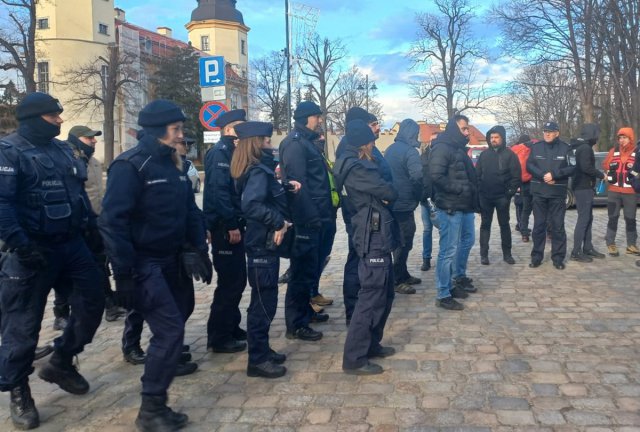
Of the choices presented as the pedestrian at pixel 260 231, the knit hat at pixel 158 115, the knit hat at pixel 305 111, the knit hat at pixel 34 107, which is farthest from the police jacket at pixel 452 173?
the knit hat at pixel 34 107

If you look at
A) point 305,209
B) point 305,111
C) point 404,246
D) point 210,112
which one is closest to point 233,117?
point 305,111

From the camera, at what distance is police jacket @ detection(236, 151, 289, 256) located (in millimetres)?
4500

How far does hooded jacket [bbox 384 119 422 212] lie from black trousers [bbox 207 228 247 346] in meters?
2.77

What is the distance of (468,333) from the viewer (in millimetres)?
5539

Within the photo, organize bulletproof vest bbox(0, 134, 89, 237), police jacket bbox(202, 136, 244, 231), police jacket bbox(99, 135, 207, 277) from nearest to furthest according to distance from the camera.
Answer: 1. police jacket bbox(99, 135, 207, 277)
2. bulletproof vest bbox(0, 134, 89, 237)
3. police jacket bbox(202, 136, 244, 231)

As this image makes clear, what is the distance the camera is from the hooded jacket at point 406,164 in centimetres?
735

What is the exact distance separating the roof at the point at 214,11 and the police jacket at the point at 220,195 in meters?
73.6

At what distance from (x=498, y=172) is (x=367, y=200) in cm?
491

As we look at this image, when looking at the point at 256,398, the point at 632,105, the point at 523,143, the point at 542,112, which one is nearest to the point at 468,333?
the point at 256,398

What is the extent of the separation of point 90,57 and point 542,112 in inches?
1620

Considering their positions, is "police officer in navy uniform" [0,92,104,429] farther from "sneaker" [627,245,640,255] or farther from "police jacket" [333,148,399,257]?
"sneaker" [627,245,640,255]

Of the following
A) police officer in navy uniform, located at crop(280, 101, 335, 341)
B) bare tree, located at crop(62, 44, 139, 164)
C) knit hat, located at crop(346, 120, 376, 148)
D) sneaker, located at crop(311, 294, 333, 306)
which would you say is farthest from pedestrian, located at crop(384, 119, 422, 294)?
bare tree, located at crop(62, 44, 139, 164)

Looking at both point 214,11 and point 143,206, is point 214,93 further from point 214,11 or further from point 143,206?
point 214,11

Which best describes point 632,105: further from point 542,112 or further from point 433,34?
point 542,112
